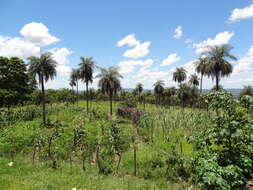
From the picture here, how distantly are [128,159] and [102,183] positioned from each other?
2540mm

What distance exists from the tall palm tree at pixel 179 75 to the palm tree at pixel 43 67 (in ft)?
77.9

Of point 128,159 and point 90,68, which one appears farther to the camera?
point 90,68

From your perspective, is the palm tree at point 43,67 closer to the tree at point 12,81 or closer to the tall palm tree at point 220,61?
the tree at point 12,81

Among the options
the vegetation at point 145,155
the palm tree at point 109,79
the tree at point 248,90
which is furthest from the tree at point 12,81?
the tree at point 248,90

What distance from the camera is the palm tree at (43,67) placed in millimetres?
14625

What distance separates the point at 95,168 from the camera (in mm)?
7000

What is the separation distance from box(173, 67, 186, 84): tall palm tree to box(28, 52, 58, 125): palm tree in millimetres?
23757

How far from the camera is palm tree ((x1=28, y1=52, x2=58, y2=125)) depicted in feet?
48.0

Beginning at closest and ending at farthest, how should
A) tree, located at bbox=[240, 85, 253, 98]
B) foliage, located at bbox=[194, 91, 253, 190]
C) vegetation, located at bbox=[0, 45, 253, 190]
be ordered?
foliage, located at bbox=[194, 91, 253, 190] < vegetation, located at bbox=[0, 45, 253, 190] < tree, located at bbox=[240, 85, 253, 98]

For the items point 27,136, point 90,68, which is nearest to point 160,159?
point 27,136

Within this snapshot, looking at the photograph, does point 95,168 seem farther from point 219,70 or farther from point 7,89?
point 7,89

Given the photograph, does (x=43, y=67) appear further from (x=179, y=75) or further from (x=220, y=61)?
(x=179, y=75)

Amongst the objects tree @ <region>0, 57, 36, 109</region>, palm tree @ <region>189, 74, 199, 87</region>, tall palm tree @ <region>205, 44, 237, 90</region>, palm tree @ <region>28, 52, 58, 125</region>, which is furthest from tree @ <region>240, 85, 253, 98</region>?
tree @ <region>0, 57, 36, 109</region>

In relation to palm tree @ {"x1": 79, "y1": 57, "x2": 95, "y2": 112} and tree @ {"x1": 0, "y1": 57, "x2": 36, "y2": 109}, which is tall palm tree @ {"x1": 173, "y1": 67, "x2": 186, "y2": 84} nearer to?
palm tree @ {"x1": 79, "y1": 57, "x2": 95, "y2": 112}
